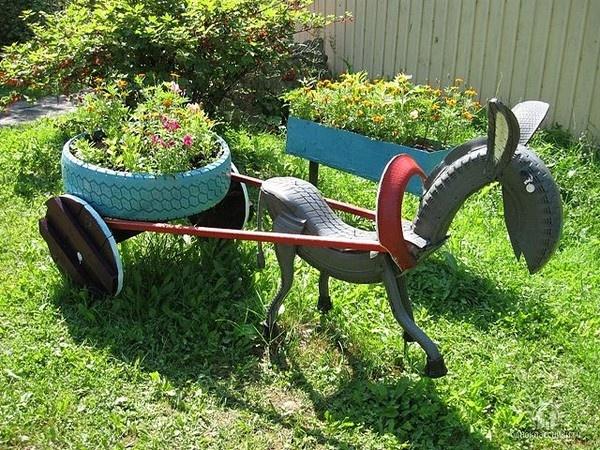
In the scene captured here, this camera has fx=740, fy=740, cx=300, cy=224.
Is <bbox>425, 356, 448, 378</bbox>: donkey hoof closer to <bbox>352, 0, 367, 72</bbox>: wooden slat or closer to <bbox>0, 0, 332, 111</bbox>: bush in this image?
<bbox>0, 0, 332, 111</bbox>: bush

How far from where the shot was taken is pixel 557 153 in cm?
573

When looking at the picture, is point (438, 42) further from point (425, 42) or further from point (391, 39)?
point (391, 39)

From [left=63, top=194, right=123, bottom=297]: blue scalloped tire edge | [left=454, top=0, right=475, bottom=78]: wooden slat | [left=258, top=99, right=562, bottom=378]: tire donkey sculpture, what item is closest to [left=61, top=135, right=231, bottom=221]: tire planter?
[left=63, top=194, right=123, bottom=297]: blue scalloped tire edge

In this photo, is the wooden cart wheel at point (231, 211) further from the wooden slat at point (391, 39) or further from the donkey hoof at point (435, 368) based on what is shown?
the wooden slat at point (391, 39)

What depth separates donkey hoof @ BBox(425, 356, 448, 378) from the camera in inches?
120

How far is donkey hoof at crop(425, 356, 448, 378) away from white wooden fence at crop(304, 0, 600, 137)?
383 centimetres

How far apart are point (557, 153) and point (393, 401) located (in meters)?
3.20

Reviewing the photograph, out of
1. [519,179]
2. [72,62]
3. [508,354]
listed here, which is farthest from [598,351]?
[72,62]

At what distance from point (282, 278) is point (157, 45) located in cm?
253

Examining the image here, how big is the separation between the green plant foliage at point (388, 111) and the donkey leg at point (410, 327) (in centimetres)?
165

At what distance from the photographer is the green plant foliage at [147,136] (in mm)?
3680

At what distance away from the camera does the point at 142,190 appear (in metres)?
3.62

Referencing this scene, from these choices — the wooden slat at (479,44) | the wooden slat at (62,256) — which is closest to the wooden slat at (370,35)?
the wooden slat at (479,44)
